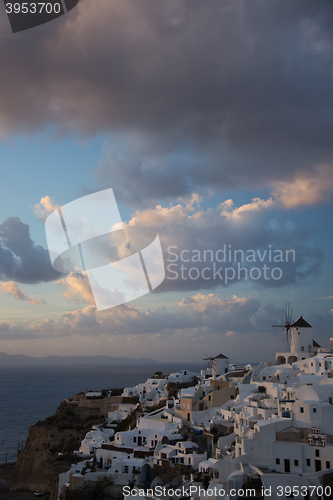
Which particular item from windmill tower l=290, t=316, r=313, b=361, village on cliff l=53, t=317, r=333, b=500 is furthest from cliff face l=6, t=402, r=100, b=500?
windmill tower l=290, t=316, r=313, b=361

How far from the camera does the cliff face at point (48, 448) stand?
109ft

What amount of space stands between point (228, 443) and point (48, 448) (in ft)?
61.7

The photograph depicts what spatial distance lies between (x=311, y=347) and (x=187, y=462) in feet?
64.7

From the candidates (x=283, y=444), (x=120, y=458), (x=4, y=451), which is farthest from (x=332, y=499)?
(x=4, y=451)

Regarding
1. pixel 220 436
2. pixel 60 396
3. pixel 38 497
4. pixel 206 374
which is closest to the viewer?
pixel 220 436

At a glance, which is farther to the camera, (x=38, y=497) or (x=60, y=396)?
(x=60, y=396)

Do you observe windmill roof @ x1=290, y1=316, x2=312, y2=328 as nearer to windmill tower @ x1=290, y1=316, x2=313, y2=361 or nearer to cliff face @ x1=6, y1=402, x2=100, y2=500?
windmill tower @ x1=290, y1=316, x2=313, y2=361

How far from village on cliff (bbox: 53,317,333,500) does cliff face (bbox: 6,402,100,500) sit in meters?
2.73

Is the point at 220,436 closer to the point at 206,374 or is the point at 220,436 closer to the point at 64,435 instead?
the point at 64,435

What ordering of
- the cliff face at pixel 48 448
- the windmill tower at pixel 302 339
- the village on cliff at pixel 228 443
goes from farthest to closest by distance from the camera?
the windmill tower at pixel 302 339 < the cliff face at pixel 48 448 < the village on cliff at pixel 228 443

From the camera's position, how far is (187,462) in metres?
23.0

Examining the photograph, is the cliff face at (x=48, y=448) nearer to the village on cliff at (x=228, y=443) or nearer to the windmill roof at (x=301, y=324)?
the village on cliff at (x=228, y=443)

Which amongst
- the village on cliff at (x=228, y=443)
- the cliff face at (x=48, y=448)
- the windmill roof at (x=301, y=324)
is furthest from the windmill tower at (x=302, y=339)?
the cliff face at (x=48, y=448)

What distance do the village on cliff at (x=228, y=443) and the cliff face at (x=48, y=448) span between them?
2.73 meters
